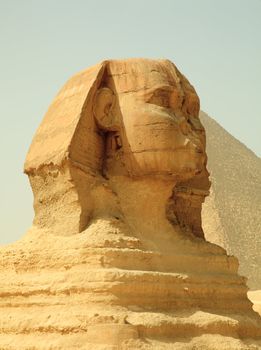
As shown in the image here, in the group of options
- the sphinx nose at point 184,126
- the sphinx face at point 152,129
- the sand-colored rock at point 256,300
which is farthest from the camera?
the sand-colored rock at point 256,300

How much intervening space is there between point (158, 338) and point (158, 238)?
1390 mm

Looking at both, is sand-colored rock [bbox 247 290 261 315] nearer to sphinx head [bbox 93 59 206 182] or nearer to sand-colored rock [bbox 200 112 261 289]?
sphinx head [bbox 93 59 206 182]

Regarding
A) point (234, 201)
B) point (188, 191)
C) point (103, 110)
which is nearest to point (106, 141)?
point (103, 110)

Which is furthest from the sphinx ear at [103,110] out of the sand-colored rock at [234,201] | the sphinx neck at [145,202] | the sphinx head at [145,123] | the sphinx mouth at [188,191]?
the sand-colored rock at [234,201]

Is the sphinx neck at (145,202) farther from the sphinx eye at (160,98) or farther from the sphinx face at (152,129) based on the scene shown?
the sphinx eye at (160,98)

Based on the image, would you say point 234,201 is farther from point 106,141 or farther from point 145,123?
point 145,123

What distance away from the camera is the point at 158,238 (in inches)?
331

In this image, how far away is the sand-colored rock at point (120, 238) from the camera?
7305 millimetres

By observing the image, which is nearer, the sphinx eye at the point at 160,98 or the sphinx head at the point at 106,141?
the sphinx head at the point at 106,141

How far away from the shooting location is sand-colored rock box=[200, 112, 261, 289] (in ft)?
287

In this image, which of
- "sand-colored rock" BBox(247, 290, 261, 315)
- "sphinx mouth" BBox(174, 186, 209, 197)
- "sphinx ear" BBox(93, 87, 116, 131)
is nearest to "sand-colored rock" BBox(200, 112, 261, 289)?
"sand-colored rock" BBox(247, 290, 261, 315)

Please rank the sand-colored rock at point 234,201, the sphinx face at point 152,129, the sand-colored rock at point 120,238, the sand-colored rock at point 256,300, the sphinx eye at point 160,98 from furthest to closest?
1. the sand-colored rock at point 234,201
2. the sand-colored rock at point 256,300
3. the sphinx eye at point 160,98
4. the sphinx face at point 152,129
5. the sand-colored rock at point 120,238

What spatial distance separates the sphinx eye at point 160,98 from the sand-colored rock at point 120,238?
0.01 m

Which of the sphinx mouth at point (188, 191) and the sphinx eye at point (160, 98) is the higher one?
the sphinx eye at point (160, 98)
